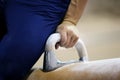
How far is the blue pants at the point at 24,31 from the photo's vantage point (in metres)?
0.76

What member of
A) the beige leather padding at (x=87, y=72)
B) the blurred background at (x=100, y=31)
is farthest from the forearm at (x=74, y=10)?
the blurred background at (x=100, y=31)

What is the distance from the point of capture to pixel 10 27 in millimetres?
790

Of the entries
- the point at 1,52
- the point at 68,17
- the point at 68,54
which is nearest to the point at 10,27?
the point at 1,52

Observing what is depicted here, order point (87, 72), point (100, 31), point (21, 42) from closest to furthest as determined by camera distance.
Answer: point (87, 72) < point (21, 42) < point (100, 31)

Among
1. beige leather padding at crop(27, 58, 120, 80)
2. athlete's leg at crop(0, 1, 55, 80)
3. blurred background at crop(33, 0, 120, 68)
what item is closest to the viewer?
beige leather padding at crop(27, 58, 120, 80)

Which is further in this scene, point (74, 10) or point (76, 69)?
point (74, 10)

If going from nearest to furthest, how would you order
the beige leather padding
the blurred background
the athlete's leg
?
the beige leather padding
the athlete's leg
the blurred background

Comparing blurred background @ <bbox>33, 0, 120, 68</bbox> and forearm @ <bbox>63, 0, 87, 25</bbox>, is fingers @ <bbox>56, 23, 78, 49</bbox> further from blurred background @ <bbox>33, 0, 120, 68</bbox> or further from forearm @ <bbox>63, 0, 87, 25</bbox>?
blurred background @ <bbox>33, 0, 120, 68</bbox>

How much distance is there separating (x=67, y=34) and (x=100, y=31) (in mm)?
1171

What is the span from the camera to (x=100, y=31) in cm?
196

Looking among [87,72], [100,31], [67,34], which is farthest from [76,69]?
[100,31]

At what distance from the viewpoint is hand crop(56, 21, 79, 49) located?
820 mm

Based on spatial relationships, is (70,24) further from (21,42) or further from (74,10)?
(21,42)

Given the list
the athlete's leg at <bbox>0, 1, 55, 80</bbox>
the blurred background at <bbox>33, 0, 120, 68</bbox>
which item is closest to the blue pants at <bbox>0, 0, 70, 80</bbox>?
the athlete's leg at <bbox>0, 1, 55, 80</bbox>
